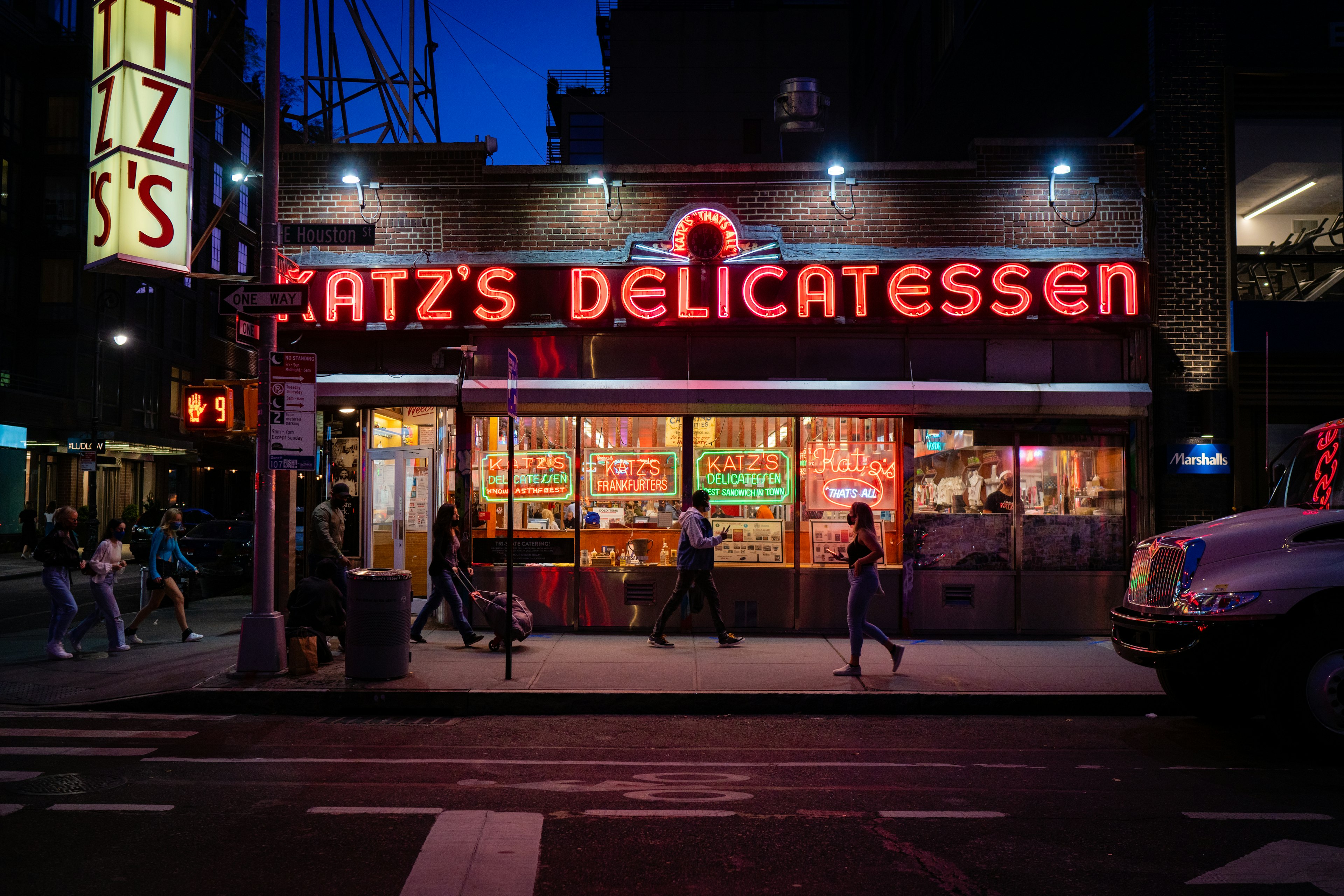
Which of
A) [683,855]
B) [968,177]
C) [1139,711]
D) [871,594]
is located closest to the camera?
[683,855]

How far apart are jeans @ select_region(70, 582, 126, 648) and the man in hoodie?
6.43 m

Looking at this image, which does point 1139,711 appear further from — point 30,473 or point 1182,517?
point 30,473

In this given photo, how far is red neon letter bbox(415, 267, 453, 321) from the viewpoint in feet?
42.7

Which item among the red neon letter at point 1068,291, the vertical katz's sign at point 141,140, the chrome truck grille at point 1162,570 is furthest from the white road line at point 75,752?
the red neon letter at point 1068,291

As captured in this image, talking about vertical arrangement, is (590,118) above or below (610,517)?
above

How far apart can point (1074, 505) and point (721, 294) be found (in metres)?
5.70

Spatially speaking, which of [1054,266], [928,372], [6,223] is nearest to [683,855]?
[928,372]

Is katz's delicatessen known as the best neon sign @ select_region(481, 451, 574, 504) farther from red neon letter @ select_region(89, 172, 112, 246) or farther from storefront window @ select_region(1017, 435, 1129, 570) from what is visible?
storefront window @ select_region(1017, 435, 1129, 570)

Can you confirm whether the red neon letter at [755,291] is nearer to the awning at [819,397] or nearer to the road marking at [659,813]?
the awning at [819,397]

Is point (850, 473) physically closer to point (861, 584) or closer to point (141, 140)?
point (861, 584)

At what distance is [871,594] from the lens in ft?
33.7

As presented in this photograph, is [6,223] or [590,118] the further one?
[590,118]

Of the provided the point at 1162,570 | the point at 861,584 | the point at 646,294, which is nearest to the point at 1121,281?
the point at 861,584

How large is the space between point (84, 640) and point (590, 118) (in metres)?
33.8
